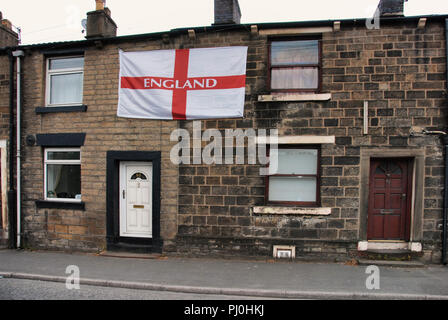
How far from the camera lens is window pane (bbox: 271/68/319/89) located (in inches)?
251

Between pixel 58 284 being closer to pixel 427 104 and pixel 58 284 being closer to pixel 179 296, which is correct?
pixel 179 296

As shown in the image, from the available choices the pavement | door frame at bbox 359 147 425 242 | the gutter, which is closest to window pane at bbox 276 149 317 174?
door frame at bbox 359 147 425 242

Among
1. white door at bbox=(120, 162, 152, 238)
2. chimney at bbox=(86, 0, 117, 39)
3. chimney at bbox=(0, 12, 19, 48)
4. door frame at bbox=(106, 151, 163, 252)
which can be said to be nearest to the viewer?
door frame at bbox=(106, 151, 163, 252)

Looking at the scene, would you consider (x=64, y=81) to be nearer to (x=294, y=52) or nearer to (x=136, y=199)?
(x=136, y=199)

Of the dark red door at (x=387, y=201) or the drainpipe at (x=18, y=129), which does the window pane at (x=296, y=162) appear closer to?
the dark red door at (x=387, y=201)

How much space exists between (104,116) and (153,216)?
10.1ft

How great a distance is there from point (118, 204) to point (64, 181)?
77.5 inches

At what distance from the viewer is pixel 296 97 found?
6.20m

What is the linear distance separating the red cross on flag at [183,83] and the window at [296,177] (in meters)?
1.65

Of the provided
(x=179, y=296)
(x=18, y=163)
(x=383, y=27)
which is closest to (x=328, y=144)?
(x=383, y=27)

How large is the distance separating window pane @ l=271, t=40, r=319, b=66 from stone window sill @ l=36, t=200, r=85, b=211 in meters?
6.62

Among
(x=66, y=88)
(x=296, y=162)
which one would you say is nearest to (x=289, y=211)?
(x=296, y=162)

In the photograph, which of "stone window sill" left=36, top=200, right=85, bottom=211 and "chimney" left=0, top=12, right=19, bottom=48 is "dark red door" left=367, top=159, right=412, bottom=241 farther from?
"chimney" left=0, top=12, right=19, bottom=48

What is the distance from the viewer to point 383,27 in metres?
6.10
